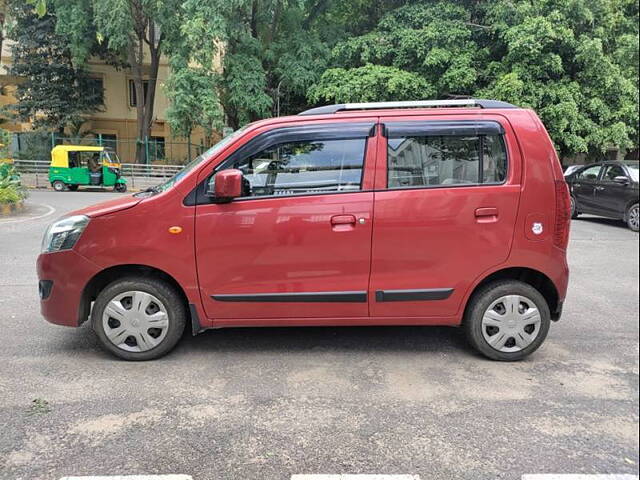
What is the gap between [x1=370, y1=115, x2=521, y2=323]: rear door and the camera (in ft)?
12.2

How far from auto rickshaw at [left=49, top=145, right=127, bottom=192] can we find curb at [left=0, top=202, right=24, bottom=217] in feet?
26.5

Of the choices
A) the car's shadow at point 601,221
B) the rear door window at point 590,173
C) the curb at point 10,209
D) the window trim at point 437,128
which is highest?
the window trim at point 437,128

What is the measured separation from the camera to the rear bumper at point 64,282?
148 inches

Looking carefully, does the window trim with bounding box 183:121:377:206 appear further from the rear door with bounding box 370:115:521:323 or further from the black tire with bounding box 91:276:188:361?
the black tire with bounding box 91:276:188:361

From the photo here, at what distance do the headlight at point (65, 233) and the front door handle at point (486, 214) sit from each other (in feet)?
9.77

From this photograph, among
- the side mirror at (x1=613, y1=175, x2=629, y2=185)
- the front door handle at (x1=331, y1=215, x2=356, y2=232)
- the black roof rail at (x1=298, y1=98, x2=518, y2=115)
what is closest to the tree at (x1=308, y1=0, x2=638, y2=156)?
the side mirror at (x1=613, y1=175, x2=629, y2=185)

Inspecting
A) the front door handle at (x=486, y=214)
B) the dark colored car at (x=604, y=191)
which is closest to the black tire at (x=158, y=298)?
the front door handle at (x=486, y=214)

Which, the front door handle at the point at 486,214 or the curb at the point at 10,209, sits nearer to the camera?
the front door handle at the point at 486,214

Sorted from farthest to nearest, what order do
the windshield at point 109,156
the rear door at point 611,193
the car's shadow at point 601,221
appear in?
the windshield at point 109,156
the car's shadow at point 601,221
the rear door at point 611,193

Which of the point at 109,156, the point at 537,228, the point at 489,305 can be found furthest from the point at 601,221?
the point at 109,156

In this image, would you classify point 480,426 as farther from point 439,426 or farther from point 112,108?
point 112,108

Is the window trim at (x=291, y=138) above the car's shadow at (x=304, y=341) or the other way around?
above

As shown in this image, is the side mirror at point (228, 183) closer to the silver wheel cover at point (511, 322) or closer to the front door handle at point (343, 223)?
the front door handle at point (343, 223)

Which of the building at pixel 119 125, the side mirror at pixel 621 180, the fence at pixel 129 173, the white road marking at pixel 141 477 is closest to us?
the white road marking at pixel 141 477
